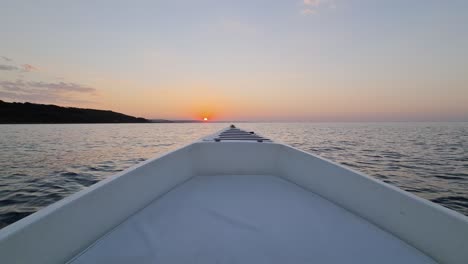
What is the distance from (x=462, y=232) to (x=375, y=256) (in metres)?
0.47

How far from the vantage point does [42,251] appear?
3.76 feet

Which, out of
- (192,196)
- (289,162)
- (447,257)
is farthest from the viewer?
(289,162)

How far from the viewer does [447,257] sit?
1284 millimetres

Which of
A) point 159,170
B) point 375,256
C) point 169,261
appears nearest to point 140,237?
point 169,261

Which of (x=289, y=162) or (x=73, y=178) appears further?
(x=73, y=178)

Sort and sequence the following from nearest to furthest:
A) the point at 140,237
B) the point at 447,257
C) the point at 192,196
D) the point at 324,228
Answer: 1. the point at 447,257
2. the point at 140,237
3. the point at 324,228
4. the point at 192,196

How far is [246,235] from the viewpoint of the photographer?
1635mm

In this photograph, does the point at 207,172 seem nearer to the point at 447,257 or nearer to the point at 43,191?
the point at 447,257

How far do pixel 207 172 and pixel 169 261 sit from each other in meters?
2.23

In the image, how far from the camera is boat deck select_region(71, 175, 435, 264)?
4.47 ft

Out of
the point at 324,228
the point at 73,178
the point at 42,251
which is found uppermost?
the point at 42,251

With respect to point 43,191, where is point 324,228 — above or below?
above

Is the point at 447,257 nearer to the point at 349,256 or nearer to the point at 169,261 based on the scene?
the point at 349,256

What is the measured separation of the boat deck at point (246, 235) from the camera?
4.47 feet
